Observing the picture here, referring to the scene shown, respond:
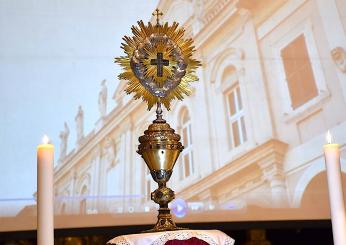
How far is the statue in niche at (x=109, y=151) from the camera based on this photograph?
3021 millimetres

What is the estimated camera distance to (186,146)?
Answer: 309 centimetres

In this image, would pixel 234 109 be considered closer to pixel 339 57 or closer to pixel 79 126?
pixel 339 57

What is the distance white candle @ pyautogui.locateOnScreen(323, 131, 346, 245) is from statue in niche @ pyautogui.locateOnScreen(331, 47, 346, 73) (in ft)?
7.29

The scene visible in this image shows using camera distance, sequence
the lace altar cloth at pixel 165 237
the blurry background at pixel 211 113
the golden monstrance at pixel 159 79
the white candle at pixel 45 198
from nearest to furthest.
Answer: the white candle at pixel 45 198 → the lace altar cloth at pixel 165 237 → the golden monstrance at pixel 159 79 → the blurry background at pixel 211 113

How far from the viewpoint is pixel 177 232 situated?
3.40 ft

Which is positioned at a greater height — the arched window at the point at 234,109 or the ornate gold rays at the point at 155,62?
the arched window at the point at 234,109

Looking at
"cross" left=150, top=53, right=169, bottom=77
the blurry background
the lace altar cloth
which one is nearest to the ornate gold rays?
"cross" left=150, top=53, right=169, bottom=77

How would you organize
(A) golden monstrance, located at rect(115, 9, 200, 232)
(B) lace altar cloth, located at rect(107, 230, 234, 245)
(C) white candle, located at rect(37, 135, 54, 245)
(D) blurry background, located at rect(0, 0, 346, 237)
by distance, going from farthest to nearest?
(D) blurry background, located at rect(0, 0, 346, 237)
(A) golden monstrance, located at rect(115, 9, 200, 232)
(B) lace altar cloth, located at rect(107, 230, 234, 245)
(C) white candle, located at rect(37, 135, 54, 245)

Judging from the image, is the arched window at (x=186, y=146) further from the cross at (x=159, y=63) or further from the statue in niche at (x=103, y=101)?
the cross at (x=159, y=63)

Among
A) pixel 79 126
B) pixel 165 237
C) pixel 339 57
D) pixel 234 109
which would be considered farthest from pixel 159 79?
pixel 339 57

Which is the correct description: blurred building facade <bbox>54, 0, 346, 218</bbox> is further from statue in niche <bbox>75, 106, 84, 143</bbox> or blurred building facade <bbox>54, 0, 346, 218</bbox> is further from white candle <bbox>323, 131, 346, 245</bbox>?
white candle <bbox>323, 131, 346, 245</bbox>

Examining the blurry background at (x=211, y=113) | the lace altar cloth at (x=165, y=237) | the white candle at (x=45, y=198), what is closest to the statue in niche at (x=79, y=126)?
the blurry background at (x=211, y=113)

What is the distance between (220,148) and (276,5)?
95 cm

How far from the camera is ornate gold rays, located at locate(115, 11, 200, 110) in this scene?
131cm
